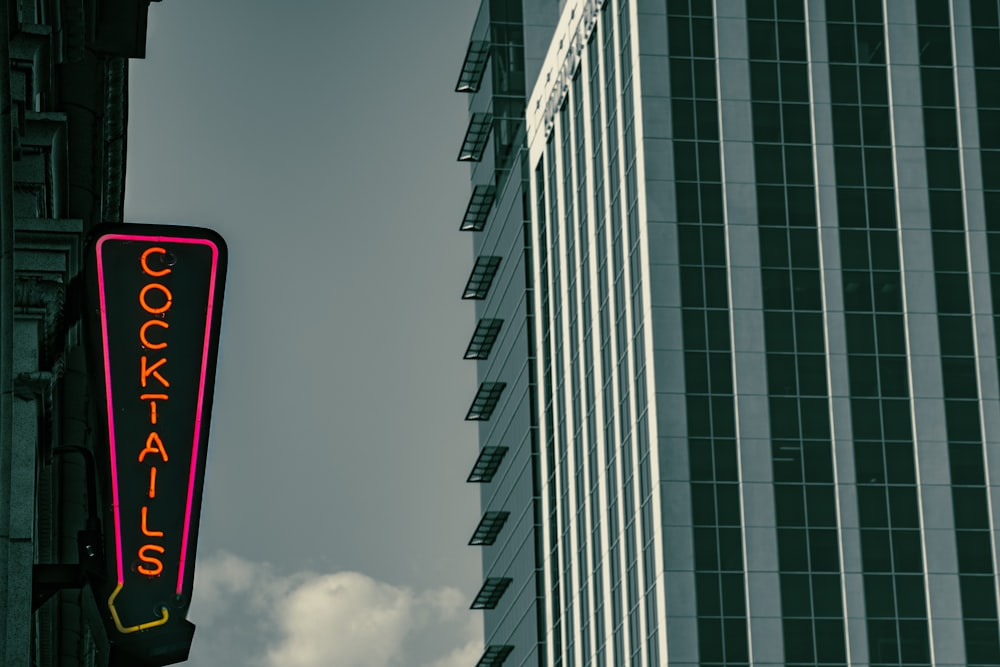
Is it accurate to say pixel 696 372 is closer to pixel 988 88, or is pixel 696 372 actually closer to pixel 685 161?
pixel 685 161

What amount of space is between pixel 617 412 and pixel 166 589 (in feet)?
230

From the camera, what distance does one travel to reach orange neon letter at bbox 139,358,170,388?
17.1m

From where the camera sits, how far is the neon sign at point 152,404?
16.5 metres

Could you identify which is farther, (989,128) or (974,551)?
(989,128)

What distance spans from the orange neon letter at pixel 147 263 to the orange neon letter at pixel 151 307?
0.10m

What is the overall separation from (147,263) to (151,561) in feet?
8.81

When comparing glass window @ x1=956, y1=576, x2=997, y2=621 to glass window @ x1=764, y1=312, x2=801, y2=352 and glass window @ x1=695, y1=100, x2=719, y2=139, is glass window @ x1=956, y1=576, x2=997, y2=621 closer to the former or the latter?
glass window @ x1=764, y1=312, x2=801, y2=352

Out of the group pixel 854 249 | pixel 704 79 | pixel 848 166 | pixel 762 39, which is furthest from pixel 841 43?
pixel 854 249

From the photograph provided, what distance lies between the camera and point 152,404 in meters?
17.1

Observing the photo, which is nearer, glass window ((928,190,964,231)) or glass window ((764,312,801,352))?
glass window ((764,312,801,352))

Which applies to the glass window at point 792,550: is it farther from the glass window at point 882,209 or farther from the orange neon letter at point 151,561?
the orange neon letter at point 151,561

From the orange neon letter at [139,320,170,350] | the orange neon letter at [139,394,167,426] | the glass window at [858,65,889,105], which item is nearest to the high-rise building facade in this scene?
the glass window at [858,65,889,105]

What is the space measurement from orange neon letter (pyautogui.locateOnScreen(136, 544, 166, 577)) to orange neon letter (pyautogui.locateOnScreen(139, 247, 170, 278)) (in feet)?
7.99

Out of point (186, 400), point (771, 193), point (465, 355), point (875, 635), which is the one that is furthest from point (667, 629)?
point (186, 400)
